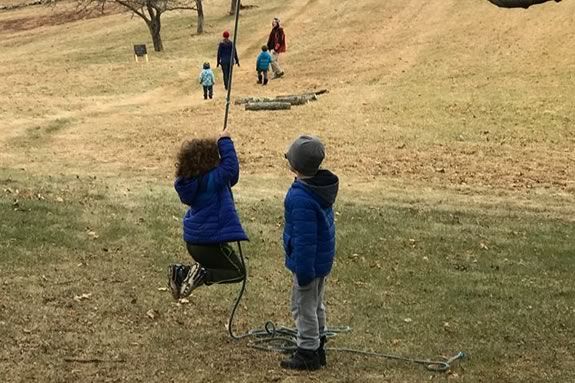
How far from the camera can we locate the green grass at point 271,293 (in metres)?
5.84

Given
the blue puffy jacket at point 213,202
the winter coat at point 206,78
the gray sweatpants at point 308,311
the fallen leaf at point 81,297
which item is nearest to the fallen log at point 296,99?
the winter coat at point 206,78

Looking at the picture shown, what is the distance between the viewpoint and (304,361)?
18.2ft

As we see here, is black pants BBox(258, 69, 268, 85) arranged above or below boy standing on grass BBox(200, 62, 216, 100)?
below

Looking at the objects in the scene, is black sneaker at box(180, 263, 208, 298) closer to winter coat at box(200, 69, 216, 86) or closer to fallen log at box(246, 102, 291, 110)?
fallen log at box(246, 102, 291, 110)

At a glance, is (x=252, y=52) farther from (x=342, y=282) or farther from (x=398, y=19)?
(x=342, y=282)

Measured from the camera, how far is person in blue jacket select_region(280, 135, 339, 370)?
5230 mm

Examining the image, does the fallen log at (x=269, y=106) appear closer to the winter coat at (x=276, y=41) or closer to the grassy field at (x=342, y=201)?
the grassy field at (x=342, y=201)

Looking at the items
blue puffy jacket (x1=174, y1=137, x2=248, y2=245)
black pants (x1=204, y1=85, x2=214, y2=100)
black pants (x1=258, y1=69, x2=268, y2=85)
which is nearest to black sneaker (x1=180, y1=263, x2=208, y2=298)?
blue puffy jacket (x1=174, y1=137, x2=248, y2=245)

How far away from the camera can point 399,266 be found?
8812 mm

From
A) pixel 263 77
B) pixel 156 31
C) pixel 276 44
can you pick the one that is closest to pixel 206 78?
pixel 263 77

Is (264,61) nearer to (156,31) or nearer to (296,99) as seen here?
(296,99)

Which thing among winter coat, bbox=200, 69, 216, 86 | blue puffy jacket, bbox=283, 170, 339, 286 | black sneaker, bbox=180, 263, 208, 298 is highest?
blue puffy jacket, bbox=283, 170, 339, 286

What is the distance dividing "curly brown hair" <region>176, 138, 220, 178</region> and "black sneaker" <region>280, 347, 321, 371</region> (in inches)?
57.6

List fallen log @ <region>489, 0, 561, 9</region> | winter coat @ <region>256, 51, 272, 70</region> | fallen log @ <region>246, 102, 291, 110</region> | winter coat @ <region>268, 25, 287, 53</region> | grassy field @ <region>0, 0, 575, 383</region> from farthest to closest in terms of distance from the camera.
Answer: winter coat @ <region>268, 25, 287, 53</region>, winter coat @ <region>256, 51, 272, 70</region>, fallen log @ <region>246, 102, 291, 110</region>, fallen log @ <region>489, 0, 561, 9</region>, grassy field @ <region>0, 0, 575, 383</region>
